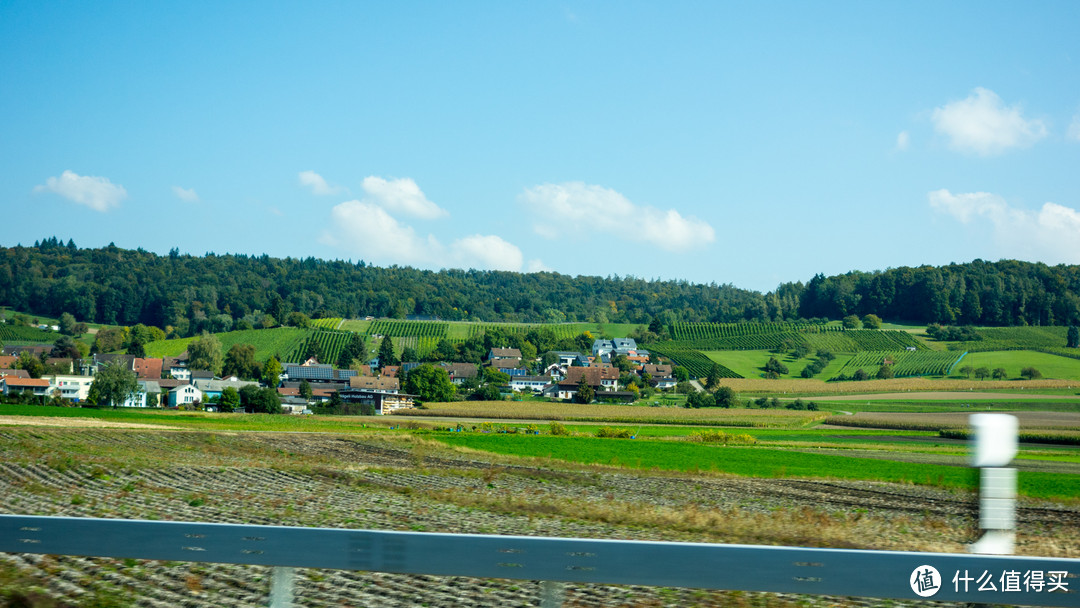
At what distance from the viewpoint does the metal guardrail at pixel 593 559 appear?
13.1 feet

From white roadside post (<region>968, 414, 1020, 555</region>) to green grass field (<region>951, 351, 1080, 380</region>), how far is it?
43.8m

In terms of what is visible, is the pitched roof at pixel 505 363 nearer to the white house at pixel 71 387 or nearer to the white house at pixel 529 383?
the white house at pixel 529 383

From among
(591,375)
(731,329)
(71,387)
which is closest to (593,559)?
(71,387)

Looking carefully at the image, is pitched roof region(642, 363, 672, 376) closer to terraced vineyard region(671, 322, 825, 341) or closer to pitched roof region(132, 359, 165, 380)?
terraced vineyard region(671, 322, 825, 341)

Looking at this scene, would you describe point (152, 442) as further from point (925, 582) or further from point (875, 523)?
point (925, 582)

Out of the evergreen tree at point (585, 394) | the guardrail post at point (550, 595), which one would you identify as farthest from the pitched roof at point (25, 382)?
the guardrail post at point (550, 595)

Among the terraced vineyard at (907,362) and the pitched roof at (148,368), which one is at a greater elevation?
the terraced vineyard at (907,362)

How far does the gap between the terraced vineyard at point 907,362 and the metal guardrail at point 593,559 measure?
5352 cm

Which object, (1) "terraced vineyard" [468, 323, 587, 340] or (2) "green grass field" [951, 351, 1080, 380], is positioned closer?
(2) "green grass field" [951, 351, 1080, 380]

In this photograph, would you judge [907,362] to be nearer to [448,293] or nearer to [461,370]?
[461,370]

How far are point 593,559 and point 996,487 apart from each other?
7.93ft

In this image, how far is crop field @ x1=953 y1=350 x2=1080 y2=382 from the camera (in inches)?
1678

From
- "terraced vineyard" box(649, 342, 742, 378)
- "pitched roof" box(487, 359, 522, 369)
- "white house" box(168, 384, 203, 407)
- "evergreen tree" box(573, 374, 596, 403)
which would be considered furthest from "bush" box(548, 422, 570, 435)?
"pitched roof" box(487, 359, 522, 369)

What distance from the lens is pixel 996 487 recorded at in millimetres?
4535
